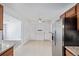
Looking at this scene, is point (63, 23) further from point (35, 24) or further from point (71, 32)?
point (35, 24)

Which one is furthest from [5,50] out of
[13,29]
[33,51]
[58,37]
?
[13,29]

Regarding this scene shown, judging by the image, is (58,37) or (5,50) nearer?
(5,50)

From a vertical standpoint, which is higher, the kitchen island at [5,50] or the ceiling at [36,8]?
the ceiling at [36,8]

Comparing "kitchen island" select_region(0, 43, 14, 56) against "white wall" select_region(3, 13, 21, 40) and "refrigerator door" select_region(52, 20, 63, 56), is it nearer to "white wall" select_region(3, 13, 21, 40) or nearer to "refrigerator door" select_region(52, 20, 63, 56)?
"refrigerator door" select_region(52, 20, 63, 56)

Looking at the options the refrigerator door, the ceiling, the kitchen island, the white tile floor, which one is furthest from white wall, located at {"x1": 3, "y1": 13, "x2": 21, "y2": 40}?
the kitchen island

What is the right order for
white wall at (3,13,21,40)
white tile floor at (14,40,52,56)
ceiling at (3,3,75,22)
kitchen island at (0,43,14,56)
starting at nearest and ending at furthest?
kitchen island at (0,43,14,56)
ceiling at (3,3,75,22)
white tile floor at (14,40,52,56)
white wall at (3,13,21,40)

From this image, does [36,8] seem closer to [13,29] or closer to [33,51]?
[33,51]

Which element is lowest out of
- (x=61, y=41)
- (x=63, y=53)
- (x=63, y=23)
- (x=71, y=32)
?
(x=63, y=53)

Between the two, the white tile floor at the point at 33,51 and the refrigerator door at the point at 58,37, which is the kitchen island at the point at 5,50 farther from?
the white tile floor at the point at 33,51

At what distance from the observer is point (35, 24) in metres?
11.7

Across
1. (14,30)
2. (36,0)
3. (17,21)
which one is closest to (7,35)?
(14,30)

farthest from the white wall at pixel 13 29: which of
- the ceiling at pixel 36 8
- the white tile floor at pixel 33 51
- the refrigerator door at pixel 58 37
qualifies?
the refrigerator door at pixel 58 37

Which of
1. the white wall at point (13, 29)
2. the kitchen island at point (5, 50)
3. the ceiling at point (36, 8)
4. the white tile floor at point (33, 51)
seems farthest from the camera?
the white wall at point (13, 29)

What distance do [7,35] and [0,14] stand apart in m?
5.13
